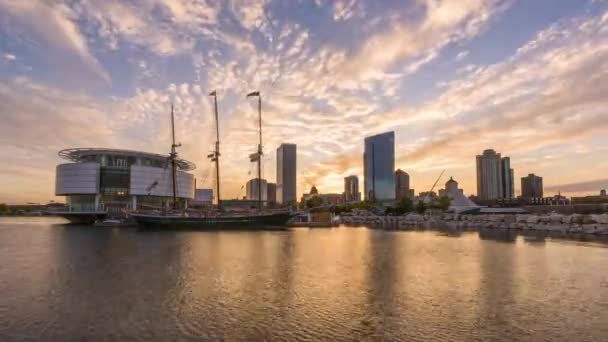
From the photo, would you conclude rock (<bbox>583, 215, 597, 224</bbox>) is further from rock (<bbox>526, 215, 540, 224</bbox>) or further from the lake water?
the lake water

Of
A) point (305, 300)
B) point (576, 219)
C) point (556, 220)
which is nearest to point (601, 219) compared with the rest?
point (576, 219)

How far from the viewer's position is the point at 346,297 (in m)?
23.9

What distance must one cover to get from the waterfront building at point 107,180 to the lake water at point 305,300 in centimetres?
14099

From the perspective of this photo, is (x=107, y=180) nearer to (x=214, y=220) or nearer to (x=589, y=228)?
(x=214, y=220)

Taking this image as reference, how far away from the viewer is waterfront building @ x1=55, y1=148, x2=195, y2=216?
167375 mm

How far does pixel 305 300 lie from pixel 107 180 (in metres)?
175

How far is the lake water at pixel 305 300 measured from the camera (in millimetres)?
17328

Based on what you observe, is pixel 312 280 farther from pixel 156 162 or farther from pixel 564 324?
pixel 156 162

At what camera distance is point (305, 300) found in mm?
23094

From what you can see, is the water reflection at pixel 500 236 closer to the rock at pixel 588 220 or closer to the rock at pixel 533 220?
the rock at pixel 588 220

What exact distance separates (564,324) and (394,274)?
14748 millimetres

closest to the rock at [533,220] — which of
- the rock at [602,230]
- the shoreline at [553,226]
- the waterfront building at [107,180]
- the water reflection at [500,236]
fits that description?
the shoreline at [553,226]

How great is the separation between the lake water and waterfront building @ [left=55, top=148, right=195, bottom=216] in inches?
5551

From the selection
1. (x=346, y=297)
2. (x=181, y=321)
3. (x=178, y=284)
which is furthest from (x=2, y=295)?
(x=346, y=297)
